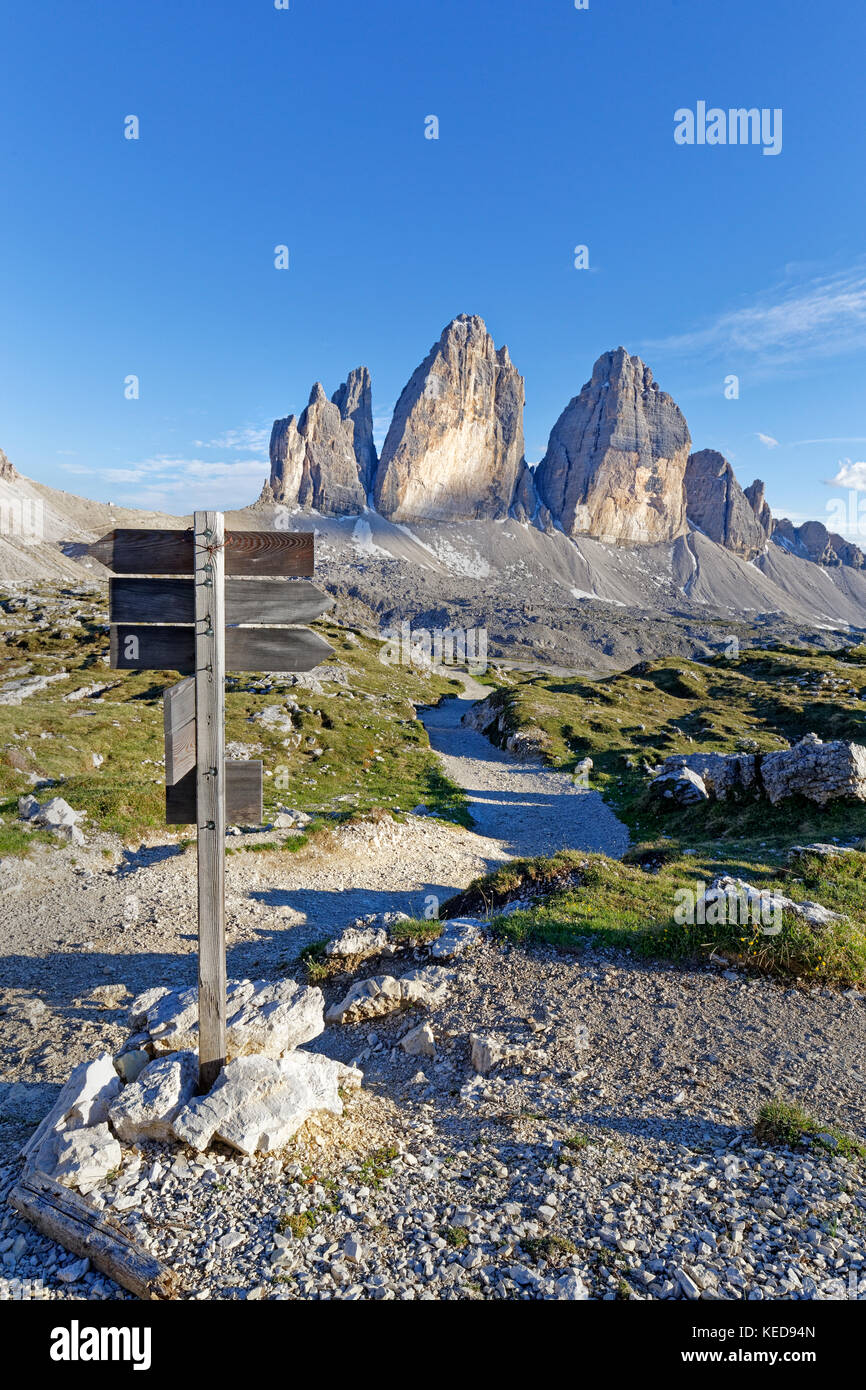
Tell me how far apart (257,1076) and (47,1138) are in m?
1.93

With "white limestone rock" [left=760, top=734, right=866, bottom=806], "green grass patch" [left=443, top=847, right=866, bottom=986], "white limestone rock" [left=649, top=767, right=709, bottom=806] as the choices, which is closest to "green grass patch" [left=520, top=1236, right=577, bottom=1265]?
"green grass patch" [left=443, top=847, right=866, bottom=986]

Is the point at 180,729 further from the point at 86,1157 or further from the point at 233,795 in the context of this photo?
the point at 86,1157

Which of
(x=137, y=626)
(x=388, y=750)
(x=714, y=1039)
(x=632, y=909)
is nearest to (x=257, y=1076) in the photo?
(x=137, y=626)

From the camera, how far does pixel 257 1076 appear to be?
6.46 meters

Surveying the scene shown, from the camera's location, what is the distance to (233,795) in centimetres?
627

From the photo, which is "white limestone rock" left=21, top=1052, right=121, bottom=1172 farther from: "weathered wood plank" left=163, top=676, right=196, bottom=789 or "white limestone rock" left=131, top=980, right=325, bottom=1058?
"weathered wood plank" left=163, top=676, right=196, bottom=789

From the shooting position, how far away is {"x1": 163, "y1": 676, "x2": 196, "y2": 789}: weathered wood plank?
17.7ft

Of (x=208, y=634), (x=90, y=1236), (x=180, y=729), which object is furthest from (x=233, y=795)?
(x=90, y=1236)

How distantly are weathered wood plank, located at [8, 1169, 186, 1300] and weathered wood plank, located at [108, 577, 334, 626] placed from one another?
16.3 feet

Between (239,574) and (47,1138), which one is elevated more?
(239,574)

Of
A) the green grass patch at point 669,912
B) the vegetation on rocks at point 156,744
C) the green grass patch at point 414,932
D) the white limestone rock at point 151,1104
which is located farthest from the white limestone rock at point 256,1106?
the vegetation on rocks at point 156,744

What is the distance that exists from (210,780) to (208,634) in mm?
1417
